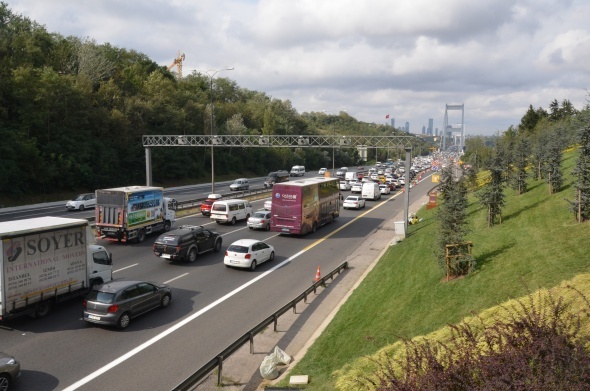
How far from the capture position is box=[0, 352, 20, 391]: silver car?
10380 mm

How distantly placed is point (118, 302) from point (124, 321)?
0.77 meters

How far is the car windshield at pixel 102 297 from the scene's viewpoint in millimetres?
14378

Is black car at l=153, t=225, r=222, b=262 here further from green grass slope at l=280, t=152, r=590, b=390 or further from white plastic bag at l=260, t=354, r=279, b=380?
white plastic bag at l=260, t=354, r=279, b=380

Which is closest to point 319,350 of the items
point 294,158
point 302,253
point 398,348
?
point 398,348

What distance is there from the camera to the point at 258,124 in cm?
11775

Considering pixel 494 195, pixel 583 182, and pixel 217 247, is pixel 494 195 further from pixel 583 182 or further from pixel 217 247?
pixel 217 247

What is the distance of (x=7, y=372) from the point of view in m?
10.4

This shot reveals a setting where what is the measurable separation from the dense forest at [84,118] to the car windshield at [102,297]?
3474 cm

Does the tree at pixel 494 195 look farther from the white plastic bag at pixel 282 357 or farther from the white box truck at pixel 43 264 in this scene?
the white box truck at pixel 43 264

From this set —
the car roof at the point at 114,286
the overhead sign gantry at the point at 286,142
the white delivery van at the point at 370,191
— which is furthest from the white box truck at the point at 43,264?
the white delivery van at the point at 370,191

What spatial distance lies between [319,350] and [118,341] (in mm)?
6317

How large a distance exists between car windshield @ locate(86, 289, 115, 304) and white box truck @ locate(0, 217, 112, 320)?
6.17 ft

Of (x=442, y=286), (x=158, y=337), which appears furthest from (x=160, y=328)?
(x=442, y=286)

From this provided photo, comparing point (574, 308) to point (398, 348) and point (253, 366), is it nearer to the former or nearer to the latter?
point (398, 348)
